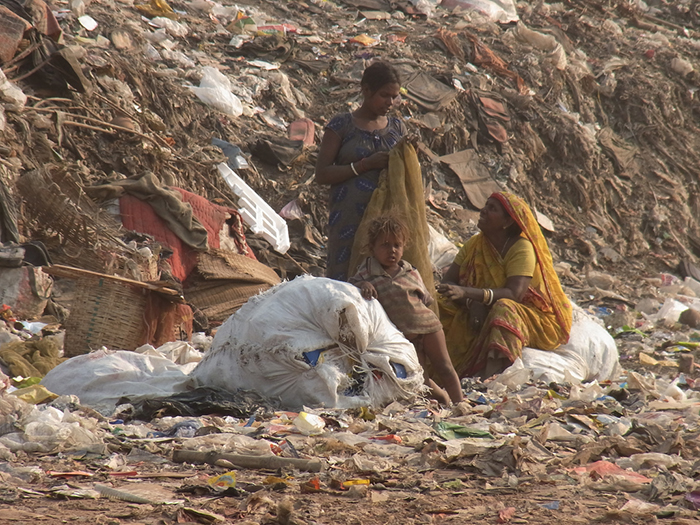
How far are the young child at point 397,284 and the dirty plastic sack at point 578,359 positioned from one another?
765 millimetres

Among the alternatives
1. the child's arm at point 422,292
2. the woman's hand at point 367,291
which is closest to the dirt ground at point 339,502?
the woman's hand at point 367,291

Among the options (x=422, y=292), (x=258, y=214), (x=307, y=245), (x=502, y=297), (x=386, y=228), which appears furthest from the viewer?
(x=307, y=245)

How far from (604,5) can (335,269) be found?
407 inches

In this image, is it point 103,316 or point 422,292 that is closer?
point 422,292

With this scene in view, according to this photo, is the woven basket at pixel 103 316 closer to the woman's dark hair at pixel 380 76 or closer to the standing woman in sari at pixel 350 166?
the standing woman in sari at pixel 350 166

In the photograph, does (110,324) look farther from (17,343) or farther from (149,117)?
(149,117)

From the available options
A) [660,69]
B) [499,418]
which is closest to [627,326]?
[499,418]

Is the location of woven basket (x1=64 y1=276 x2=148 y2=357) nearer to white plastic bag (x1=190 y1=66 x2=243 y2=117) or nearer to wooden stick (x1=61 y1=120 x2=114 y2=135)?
wooden stick (x1=61 y1=120 x2=114 y2=135)

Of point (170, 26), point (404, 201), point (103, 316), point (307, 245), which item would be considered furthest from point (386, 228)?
point (170, 26)

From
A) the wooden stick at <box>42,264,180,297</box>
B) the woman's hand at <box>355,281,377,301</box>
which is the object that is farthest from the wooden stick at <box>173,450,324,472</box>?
the wooden stick at <box>42,264,180,297</box>

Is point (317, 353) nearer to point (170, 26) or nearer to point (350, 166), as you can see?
point (350, 166)

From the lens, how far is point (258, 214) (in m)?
7.38

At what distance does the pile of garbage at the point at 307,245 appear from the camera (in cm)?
269

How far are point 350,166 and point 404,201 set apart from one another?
35cm
